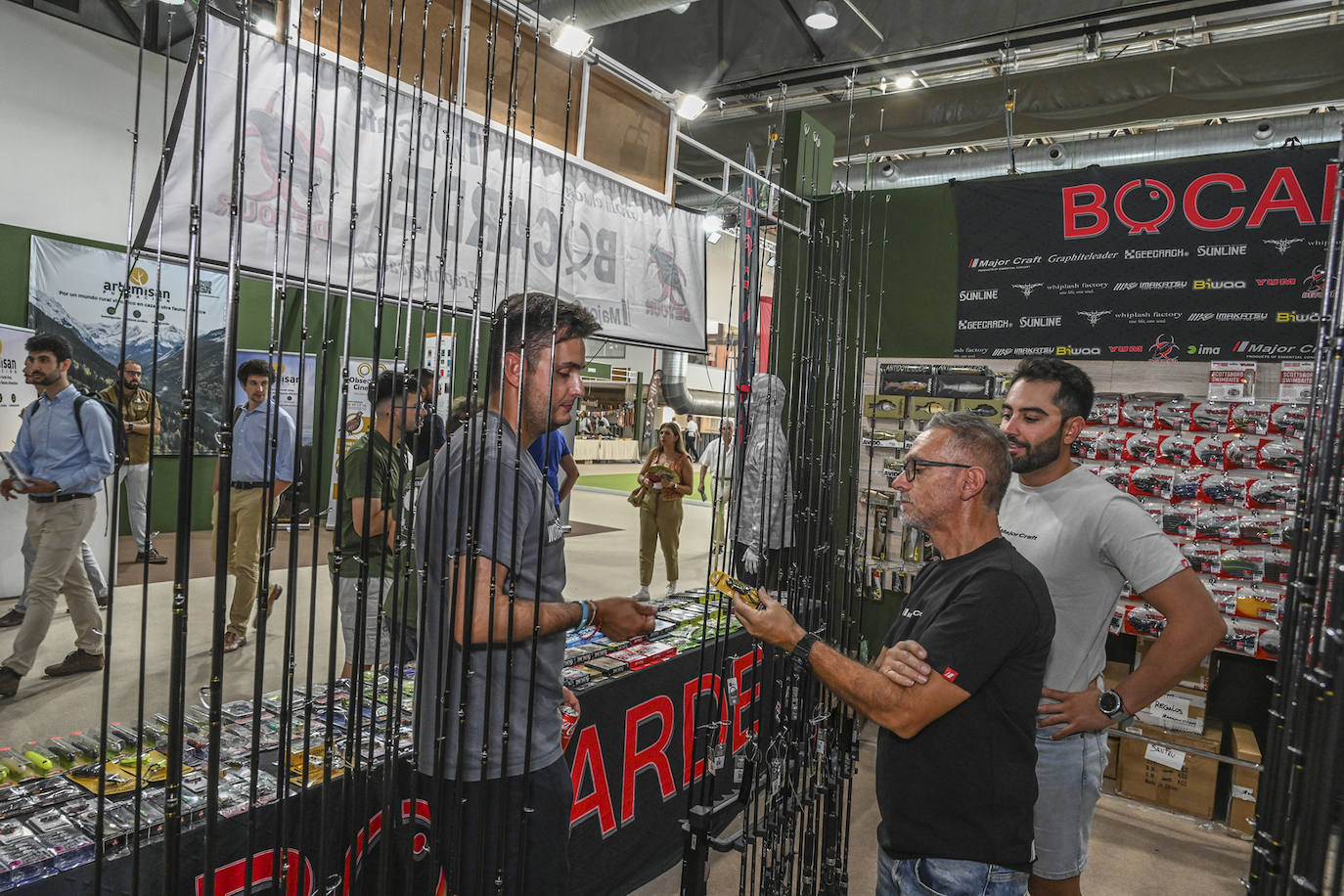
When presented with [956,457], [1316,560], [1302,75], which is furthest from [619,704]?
[1302,75]

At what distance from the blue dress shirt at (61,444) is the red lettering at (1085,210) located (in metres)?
5.29

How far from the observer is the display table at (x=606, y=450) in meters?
19.2

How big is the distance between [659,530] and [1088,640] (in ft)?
15.7

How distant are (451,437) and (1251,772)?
4.05 metres

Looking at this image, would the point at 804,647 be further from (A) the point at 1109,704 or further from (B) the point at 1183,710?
(B) the point at 1183,710

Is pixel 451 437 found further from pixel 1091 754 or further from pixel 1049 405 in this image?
pixel 1091 754

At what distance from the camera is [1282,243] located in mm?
3824

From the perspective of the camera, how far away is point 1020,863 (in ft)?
5.11

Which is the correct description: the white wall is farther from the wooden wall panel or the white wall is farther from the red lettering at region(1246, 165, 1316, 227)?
the red lettering at region(1246, 165, 1316, 227)

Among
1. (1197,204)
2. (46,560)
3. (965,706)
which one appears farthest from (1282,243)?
(46,560)

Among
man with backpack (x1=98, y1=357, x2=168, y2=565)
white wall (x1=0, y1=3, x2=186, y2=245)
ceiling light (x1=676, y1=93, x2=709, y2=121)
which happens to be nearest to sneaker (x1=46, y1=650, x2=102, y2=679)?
man with backpack (x1=98, y1=357, x2=168, y2=565)

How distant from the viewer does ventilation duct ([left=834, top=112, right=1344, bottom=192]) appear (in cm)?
572

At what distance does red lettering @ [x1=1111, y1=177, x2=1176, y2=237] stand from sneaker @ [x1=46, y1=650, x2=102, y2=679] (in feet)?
20.1

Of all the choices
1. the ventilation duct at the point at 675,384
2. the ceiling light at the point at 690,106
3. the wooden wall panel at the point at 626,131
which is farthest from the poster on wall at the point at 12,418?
the ventilation duct at the point at 675,384
